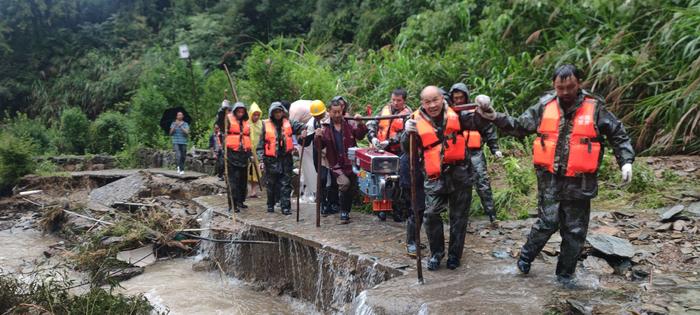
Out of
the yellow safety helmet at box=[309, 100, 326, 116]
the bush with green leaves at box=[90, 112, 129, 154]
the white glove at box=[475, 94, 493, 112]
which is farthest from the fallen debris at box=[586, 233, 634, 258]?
the bush with green leaves at box=[90, 112, 129, 154]

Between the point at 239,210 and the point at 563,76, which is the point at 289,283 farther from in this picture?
the point at 563,76

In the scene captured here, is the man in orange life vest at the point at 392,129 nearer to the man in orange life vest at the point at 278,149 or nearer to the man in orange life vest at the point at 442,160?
the man in orange life vest at the point at 278,149

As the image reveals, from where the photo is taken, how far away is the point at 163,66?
18.7 meters

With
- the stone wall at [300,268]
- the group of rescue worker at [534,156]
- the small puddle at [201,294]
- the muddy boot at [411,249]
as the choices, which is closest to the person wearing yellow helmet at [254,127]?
the stone wall at [300,268]

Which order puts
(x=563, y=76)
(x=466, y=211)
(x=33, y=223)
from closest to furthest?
1. (x=563, y=76)
2. (x=466, y=211)
3. (x=33, y=223)

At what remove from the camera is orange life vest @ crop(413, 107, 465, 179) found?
15.2ft

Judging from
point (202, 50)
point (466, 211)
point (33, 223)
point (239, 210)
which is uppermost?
point (202, 50)

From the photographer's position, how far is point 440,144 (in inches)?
183

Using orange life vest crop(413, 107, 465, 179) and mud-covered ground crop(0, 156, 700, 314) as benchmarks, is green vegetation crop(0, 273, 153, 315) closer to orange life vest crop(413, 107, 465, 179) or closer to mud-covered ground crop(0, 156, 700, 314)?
mud-covered ground crop(0, 156, 700, 314)

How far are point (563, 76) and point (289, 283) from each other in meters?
4.24

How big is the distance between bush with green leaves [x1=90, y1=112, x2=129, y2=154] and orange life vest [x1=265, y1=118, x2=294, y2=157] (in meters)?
13.8

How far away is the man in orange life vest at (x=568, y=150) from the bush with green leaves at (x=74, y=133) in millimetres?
19222

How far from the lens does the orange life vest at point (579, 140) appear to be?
3.94 meters

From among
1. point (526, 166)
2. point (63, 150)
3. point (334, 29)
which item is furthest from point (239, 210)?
point (63, 150)
